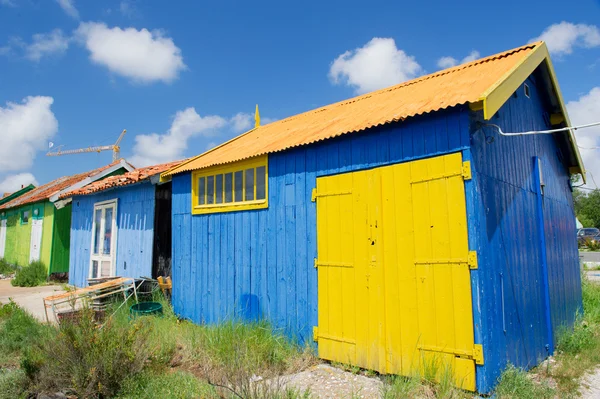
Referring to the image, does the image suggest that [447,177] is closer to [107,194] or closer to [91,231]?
[107,194]

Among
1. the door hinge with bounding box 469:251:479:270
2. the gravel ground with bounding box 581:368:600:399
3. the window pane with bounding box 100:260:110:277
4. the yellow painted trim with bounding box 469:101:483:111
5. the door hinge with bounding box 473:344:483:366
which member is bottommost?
the gravel ground with bounding box 581:368:600:399

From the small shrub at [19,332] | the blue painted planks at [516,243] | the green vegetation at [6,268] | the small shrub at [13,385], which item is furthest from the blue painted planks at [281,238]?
the green vegetation at [6,268]

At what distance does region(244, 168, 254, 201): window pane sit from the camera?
7066 millimetres

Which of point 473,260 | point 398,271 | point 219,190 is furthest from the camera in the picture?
point 219,190

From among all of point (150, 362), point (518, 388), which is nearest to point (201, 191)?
point (150, 362)

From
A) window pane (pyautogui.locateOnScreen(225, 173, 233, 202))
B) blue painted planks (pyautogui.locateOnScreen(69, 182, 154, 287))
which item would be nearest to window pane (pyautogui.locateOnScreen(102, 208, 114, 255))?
blue painted planks (pyautogui.locateOnScreen(69, 182, 154, 287))

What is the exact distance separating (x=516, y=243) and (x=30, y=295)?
39.8 feet

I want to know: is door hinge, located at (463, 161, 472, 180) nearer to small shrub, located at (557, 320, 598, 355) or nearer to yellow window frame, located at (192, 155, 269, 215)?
yellow window frame, located at (192, 155, 269, 215)

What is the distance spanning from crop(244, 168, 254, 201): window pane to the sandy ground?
4879 mm

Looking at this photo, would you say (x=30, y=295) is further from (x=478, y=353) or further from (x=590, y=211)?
(x=590, y=211)

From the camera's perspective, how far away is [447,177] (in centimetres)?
468

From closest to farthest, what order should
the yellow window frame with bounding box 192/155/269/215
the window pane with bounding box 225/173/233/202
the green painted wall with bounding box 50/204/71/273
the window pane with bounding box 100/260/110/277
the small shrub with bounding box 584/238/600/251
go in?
the yellow window frame with bounding box 192/155/269/215
the window pane with bounding box 225/173/233/202
the window pane with bounding box 100/260/110/277
the green painted wall with bounding box 50/204/71/273
the small shrub with bounding box 584/238/600/251

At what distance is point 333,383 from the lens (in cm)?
491

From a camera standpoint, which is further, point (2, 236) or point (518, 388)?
point (2, 236)
